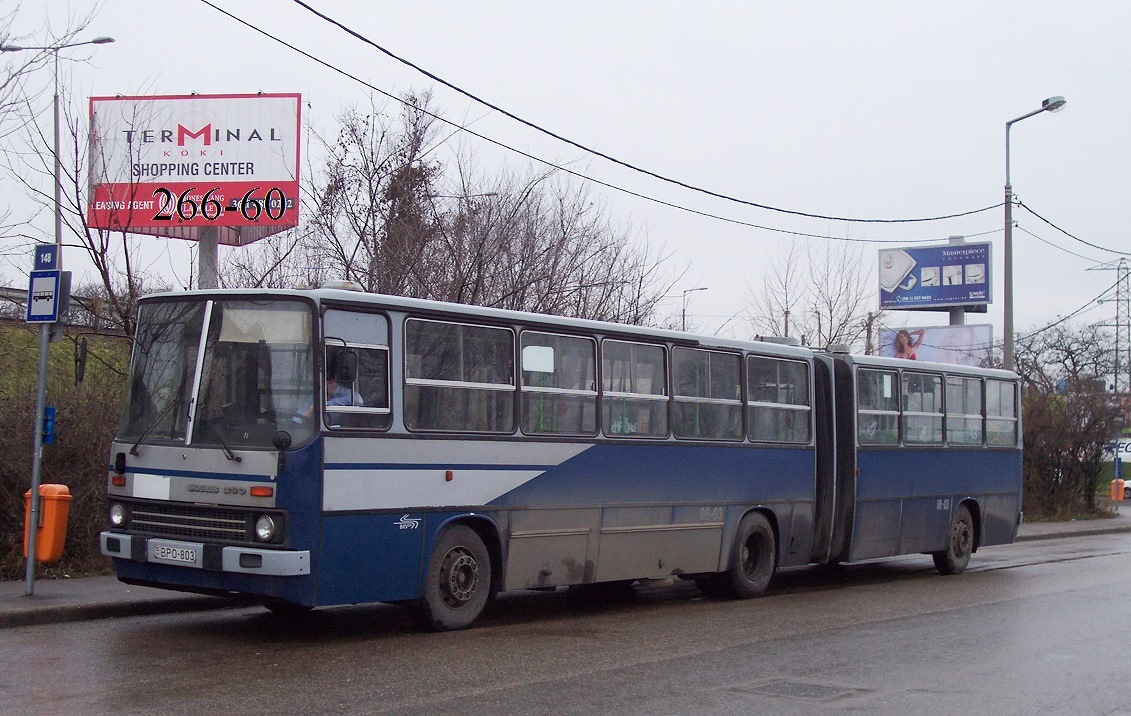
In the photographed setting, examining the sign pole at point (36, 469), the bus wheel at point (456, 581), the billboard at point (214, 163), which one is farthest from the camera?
the billboard at point (214, 163)

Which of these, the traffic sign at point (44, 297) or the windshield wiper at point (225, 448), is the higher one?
the traffic sign at point (44, 297)

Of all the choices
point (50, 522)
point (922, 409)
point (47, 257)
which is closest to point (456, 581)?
point (50, 522)

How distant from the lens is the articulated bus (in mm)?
10203

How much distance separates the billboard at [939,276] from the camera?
188ft

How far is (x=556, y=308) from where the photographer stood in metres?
25.2

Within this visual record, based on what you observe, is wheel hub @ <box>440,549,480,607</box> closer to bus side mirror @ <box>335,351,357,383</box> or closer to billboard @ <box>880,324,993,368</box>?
bus side mirror @ <box>335,351,357,383</box>

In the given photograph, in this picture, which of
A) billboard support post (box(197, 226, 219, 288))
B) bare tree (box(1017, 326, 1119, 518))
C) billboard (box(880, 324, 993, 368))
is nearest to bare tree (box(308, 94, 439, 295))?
billboard support post (box(197, 226, 219, 288))

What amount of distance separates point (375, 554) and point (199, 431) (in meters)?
1.72

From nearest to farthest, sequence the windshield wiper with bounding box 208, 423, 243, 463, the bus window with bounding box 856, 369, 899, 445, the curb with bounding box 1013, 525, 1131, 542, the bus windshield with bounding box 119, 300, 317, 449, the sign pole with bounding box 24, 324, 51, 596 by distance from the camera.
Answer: the windshield wiper with bounding box 208, 423, 243, 463 < the bus windshield with bounding box 119, 300, 317, 449 < the sign pole with bounding box 24, 324, 51, 596 < the bus window with bounding box 856, 369, 899, 445 < the curb with bounding box 1013, 525, 1131, 542

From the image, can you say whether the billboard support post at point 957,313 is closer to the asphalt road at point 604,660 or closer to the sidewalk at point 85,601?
the asphalt road at point 604,660

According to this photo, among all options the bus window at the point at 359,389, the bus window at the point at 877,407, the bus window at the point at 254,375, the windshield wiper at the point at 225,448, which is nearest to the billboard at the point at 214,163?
the bus window at the point at 877,407

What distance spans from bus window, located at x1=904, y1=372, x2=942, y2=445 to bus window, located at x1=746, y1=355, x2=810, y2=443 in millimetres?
2421

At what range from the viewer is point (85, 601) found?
38.9 feet

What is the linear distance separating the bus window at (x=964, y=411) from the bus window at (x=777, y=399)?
366cm
